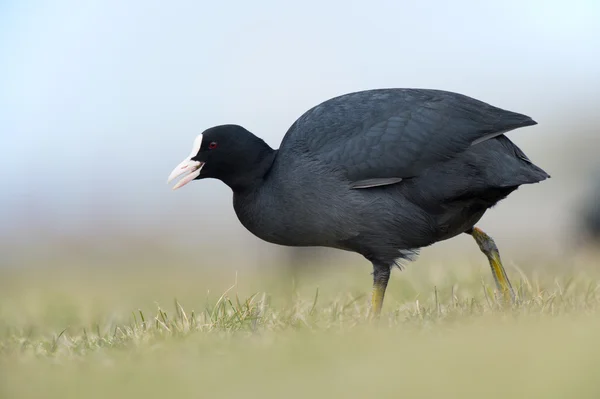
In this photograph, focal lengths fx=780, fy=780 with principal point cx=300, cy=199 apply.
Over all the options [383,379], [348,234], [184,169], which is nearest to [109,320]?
[184,169]

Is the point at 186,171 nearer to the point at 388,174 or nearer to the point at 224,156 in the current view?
the point at 224,156

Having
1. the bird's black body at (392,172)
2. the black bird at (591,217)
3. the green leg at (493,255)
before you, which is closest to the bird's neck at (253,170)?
the bird's black body at (392,172)

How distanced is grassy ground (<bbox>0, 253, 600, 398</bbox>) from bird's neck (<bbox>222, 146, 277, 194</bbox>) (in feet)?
2.85

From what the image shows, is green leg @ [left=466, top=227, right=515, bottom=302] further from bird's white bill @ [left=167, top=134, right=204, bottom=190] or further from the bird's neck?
bird's white bill @ [left=167, top=134, right=204, bottom=190]

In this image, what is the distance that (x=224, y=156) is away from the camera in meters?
6.06

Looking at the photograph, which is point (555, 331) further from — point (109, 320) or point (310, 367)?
point (109, 320)

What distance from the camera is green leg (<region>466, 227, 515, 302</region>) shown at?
632 centimetres

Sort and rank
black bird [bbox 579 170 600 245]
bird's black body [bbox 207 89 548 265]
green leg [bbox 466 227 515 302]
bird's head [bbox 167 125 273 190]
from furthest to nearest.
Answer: black bird [bbox 579 170 600 245], green leg [bbox 466 227 515 302], bird's head [bbox 167 125 273 190], bird's black body [bbox 207 89 548 265]

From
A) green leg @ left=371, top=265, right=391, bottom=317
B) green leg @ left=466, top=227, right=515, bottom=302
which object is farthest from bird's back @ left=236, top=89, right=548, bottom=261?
green leg @ left=466, top=227, right=515, bottom=302

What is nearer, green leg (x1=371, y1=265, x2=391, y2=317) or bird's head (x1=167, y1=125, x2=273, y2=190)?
green leg (x1=371, y1=265, x2=391, y2=317)

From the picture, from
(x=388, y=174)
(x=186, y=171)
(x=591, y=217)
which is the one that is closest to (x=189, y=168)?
(x=186, y=171)

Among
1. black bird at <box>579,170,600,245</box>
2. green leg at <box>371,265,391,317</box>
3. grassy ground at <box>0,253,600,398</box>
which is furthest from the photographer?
black bird at <box>579,170,600,245</box>

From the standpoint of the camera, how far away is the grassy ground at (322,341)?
2723mm

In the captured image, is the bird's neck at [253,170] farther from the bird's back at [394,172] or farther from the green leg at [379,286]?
the green leg at [379,286]
